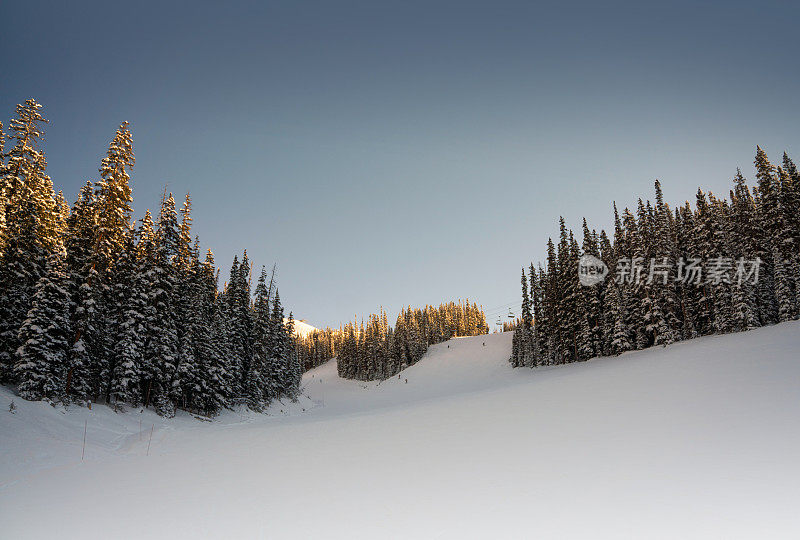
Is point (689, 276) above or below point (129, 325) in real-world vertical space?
above

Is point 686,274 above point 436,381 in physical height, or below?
above

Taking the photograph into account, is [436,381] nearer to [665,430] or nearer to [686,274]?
[686,274]

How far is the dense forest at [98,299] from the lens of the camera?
20.9 meters

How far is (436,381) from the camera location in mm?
67625

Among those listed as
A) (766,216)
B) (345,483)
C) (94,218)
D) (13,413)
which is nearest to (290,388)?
(94,218)

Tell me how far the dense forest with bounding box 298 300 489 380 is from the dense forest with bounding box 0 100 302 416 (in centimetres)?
6864

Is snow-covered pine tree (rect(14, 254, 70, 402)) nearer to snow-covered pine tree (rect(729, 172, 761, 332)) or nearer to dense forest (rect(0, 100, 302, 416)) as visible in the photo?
dense forest (rect(0, 100, 302, 416))

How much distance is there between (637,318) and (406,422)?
36.6 meters

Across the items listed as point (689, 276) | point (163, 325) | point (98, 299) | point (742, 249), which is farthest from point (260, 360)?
point (742, 249)

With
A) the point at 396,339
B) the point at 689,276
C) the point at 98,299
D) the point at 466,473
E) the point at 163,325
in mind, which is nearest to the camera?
the point at 466,473

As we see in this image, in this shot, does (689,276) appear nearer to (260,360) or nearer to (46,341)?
(260,360)

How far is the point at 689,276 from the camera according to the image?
42.3m

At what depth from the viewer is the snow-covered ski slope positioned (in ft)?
21.4

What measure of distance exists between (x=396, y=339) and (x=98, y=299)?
86433 millimetres
